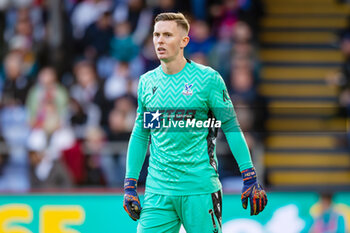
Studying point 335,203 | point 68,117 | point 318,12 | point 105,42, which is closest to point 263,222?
point 335,203

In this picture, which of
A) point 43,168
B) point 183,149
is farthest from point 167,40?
point 43,168

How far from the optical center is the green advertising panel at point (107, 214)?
8.13m

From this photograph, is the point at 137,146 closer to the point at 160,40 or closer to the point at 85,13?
the point at 160,40

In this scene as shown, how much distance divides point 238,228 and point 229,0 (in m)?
4.49

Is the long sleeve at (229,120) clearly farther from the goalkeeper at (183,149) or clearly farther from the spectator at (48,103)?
the spectator at (48,103)

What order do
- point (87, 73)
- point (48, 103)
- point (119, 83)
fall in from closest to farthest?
point (48, 103) < point (119, 83) < point (87, 73)

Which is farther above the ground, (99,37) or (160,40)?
(99,37)

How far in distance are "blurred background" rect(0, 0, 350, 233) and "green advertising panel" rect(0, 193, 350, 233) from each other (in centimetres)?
2

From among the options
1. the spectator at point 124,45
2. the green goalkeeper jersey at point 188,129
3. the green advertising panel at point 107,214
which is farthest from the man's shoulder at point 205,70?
the spectator at point 124,45

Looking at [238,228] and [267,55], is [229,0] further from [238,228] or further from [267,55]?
[238,228]

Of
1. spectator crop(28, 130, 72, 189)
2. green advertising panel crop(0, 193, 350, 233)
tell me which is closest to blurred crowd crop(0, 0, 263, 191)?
spectator crop(28, 130, 72, 189)

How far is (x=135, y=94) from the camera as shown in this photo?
32.7 feet

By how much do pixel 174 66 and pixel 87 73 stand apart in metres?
5.66

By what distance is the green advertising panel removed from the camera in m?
8.13
